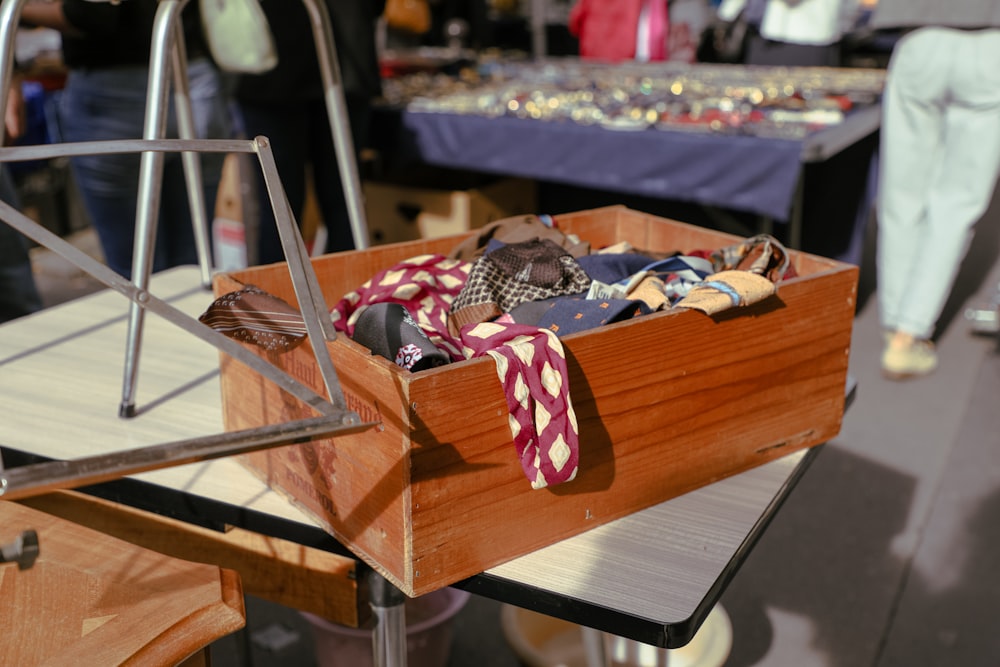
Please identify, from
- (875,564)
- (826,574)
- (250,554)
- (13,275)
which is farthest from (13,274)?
(875,564)

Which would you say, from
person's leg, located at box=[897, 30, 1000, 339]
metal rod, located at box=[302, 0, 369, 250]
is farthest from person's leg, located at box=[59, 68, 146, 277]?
person's leg, located at box=[897, 30, 1000, 339]

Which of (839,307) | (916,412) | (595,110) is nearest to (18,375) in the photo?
(839,307)

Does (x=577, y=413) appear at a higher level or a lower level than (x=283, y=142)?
higher

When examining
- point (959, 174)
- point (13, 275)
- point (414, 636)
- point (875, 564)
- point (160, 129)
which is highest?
point (160, 129)

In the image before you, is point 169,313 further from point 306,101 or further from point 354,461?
point 306,101

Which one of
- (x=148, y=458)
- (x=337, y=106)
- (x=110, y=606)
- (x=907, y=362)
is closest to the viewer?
(x=148, y=458)

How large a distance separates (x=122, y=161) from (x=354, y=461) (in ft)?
5.35

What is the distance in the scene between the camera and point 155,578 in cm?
89

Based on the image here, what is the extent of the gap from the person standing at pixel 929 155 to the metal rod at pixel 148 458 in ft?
8.78

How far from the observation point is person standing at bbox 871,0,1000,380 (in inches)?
109

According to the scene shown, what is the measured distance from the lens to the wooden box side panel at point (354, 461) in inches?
31.9

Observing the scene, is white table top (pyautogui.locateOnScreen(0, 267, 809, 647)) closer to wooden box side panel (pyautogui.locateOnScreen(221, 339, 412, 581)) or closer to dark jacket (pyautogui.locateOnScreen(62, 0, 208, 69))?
wooden box side panel (pyautogui.locateOnScreen(221, 339, 412, 581))

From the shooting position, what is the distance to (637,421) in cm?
95

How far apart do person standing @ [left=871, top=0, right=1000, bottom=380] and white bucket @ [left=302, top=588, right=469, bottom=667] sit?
1989 millimetres
